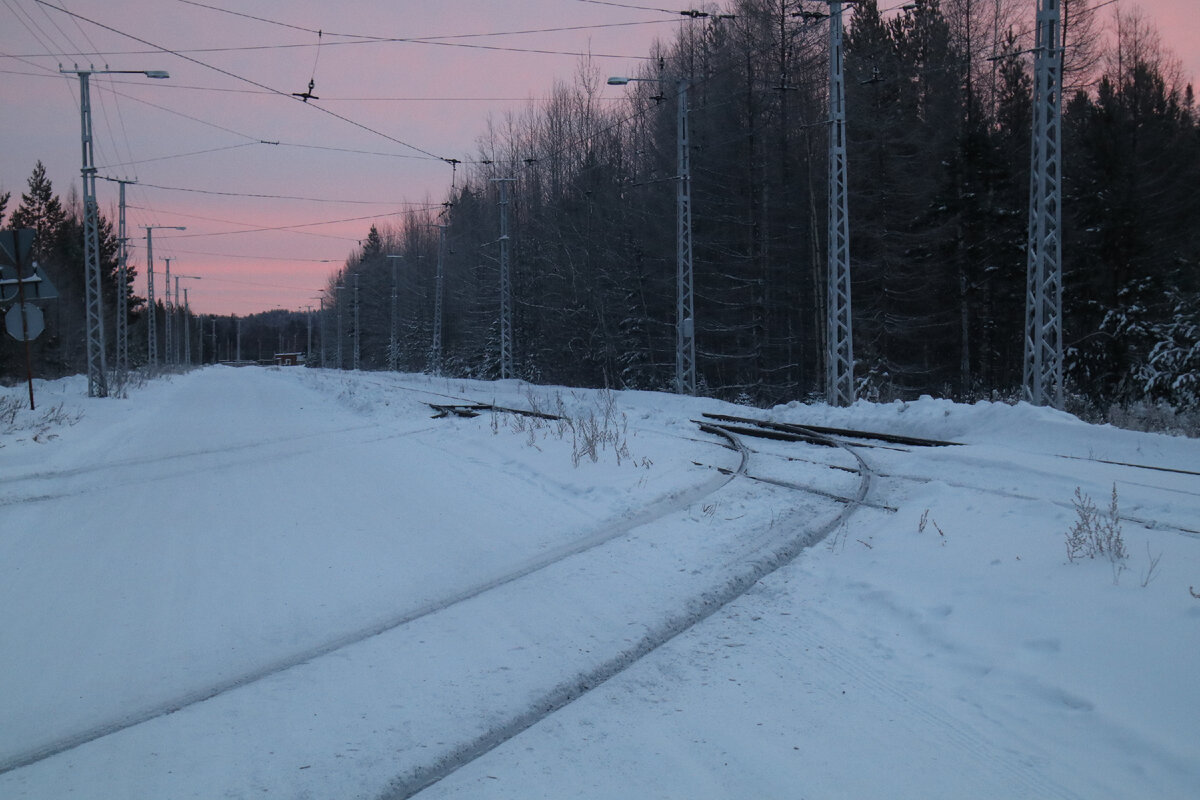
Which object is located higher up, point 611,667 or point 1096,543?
point 1096,543

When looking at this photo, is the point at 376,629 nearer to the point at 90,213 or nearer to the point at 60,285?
the point at 90,213

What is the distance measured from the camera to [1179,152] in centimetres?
3077

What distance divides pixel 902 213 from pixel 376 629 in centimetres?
3454

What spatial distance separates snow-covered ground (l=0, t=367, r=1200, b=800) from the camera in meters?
3.67

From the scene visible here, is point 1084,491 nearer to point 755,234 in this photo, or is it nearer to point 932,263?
point 932,263

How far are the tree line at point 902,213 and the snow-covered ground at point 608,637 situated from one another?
16970mm

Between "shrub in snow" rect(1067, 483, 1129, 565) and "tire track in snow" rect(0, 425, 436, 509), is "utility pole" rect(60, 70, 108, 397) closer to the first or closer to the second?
"tire track in snow" rect(0, 425, 436, 509)

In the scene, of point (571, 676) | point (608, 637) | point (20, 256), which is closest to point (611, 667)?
point (571, 676)

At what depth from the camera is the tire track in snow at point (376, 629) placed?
13.0 feet

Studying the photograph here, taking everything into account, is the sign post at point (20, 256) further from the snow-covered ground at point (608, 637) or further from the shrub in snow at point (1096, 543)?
the shrub in snow at point (1096, 543)

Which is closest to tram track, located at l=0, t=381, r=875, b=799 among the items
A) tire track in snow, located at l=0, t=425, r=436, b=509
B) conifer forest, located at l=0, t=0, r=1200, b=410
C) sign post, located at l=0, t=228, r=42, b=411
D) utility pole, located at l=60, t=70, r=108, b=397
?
tire track in snow, located at l=0, t=425, r=436, b=509

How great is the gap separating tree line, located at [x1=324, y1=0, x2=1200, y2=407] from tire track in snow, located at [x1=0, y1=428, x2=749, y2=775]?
1683cm

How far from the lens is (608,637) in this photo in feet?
17.2

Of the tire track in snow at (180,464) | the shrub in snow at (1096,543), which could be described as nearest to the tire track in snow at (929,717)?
the shrub in snow at (1096,543)
